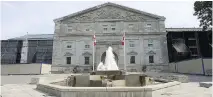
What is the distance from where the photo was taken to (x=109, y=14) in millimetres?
42781

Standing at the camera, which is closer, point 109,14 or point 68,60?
point 68,60

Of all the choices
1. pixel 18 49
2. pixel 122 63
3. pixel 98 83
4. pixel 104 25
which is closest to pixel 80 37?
pixel 104 25

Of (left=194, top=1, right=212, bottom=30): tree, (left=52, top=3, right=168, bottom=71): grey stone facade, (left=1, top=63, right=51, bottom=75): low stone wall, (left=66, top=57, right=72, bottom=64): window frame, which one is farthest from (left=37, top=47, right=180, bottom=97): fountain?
(left=66, top=57, right=72, bottom=64): window frame

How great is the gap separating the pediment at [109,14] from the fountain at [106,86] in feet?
99.8

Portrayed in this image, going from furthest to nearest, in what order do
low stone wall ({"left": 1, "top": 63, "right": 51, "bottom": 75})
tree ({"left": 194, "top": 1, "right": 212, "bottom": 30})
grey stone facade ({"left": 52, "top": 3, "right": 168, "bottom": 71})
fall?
grey stone facade ({"left": 52, "top": 3, "right": 168, "bottom": 71}), low stone wall ({"left": 1, "top": 63, "right": 51, "bottom": 75}), tree ({"left": 194, "top": 1, "right": 212, "bottom": 30})

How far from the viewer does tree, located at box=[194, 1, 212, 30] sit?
27.2m

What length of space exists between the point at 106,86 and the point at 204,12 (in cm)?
2306

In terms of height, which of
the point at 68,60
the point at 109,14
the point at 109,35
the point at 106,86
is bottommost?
the point at 106,86

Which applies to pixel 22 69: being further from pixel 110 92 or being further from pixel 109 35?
pixel 110 92

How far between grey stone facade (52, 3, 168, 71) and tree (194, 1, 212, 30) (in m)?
13.1

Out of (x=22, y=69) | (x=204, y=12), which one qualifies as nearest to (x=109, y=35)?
(x=22, y=69)

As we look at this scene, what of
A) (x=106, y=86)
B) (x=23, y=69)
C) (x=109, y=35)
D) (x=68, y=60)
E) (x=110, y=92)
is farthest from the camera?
(x=109, y=35)

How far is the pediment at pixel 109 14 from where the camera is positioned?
42.6 m

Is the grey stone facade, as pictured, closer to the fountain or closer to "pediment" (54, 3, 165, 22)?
"pediment" (54, 3, 165, 22)
